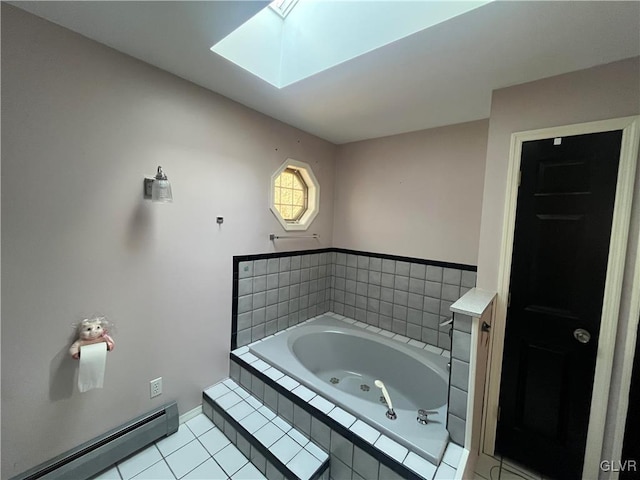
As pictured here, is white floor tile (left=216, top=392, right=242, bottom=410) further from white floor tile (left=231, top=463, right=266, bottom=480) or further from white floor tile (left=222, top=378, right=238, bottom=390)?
white floor tile (left=231, top=463, right=266, bottom=480)

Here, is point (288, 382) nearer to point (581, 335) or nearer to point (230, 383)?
point (230, 383)

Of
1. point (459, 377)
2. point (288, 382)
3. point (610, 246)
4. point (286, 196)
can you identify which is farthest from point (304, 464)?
point (286, 196)

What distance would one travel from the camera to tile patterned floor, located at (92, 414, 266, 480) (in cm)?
138

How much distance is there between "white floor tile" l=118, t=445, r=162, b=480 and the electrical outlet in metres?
0.30

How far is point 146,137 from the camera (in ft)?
4.79

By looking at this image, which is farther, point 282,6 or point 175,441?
point 175,441

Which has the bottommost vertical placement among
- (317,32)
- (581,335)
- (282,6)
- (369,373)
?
(369,373)

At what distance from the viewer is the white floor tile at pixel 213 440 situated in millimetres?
1577

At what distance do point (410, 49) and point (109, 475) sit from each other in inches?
106

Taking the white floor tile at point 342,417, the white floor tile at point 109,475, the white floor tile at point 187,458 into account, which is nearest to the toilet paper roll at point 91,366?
the white floor tile at point 109,475

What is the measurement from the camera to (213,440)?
64.4 inches

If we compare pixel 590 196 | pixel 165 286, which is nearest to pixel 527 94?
pixel 590 196

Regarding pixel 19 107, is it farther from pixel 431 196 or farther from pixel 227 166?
pixel 431 196

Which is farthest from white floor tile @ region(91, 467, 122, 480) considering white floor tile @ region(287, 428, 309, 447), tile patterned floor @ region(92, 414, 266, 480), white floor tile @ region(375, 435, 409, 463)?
white floor tile @ region(375, 435, 409, 463)
